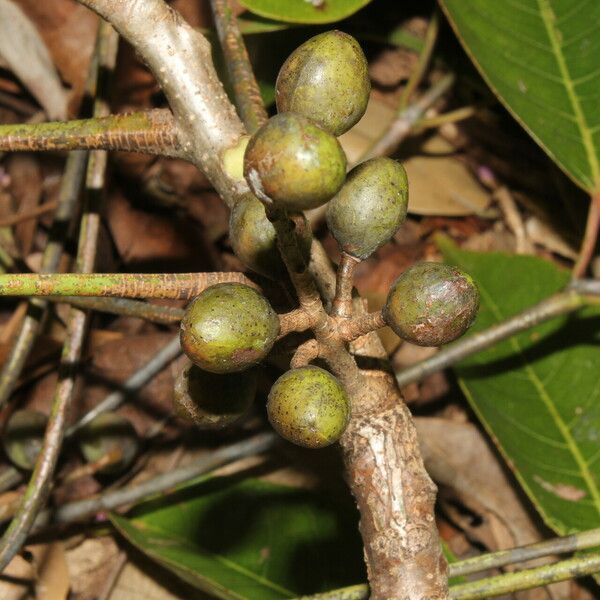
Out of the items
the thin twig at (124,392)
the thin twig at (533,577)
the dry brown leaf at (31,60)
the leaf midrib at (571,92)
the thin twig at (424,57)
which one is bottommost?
the thin twig at (533,577)

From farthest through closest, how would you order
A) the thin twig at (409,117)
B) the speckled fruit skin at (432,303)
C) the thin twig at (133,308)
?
1. the thin twig at (409,117)
2. the thin twig at (133,308)
3. the speckled fruit skin at (432,303)

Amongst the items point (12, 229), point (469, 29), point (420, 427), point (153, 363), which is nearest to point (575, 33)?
point (469, 29)

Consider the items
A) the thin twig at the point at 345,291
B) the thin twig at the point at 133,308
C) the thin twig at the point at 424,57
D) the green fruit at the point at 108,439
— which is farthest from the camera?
the thin twig at the point at 424,57

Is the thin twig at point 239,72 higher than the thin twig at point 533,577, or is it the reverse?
the thin twig at point 239,72

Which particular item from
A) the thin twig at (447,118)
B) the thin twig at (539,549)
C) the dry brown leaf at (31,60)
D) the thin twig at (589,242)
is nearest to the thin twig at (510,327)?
the thin twig at (589,242)

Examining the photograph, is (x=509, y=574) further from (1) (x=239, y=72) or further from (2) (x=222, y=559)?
(1) (x=239, y=72)

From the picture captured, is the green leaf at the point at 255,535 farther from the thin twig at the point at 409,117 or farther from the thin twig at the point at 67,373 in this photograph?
the thin twig at the point at 409,117

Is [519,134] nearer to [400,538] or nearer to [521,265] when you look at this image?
[521,265]
